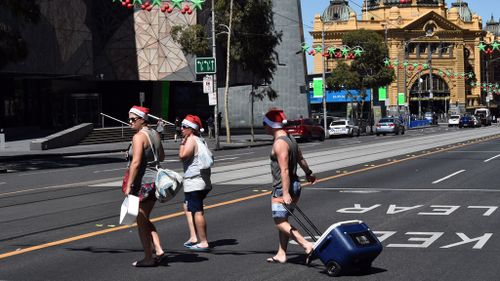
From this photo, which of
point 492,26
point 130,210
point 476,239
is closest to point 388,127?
point 476,239

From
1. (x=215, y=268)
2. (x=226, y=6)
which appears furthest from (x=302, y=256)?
(x=226, y=6)

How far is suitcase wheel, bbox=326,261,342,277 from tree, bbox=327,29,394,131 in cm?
7022

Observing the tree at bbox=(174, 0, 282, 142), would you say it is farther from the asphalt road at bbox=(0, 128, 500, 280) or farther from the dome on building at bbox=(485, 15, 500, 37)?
the dome on building at bbox=(485, 15, 500, 37)

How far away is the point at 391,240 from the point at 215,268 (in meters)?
2.82

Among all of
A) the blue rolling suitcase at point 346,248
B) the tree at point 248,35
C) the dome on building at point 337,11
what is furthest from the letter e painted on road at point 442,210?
the dome on building at point 337,11

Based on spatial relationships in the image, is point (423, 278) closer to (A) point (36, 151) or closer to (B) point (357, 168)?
(B) point (357, 168)

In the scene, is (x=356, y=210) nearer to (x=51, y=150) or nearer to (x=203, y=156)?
(x=203, y=156)

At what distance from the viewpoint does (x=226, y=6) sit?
1998 inches

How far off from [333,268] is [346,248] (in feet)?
1.06

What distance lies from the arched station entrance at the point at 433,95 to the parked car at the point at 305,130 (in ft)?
255

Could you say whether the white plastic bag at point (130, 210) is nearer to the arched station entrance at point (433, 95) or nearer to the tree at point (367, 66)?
the tree at point (367, 66)

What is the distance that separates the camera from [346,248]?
8508 millimetres

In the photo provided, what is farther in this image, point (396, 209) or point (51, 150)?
point (51, 150)

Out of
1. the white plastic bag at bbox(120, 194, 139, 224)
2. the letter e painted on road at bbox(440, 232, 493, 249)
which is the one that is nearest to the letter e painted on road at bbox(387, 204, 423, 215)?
the letter e painted on road at bbox(440, 232, 493, 249)
